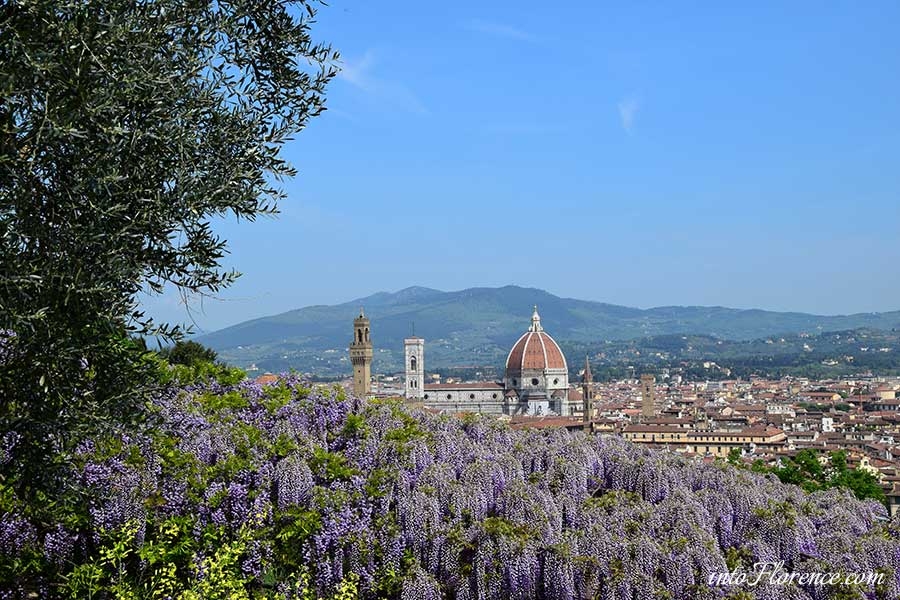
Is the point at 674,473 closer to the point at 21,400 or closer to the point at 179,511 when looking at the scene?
the point at 179,511

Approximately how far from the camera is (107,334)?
5.45m

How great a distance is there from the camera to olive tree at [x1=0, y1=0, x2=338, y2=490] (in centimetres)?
500

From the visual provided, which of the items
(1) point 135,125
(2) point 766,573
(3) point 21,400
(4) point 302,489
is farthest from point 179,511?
(2) point 766,573

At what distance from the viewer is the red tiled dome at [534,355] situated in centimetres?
10938

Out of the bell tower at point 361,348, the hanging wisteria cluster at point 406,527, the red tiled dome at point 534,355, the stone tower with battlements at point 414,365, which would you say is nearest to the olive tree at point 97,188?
the hanging wisteria cluster at point 406,527

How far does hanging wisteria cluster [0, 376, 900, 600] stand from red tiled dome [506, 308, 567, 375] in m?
101

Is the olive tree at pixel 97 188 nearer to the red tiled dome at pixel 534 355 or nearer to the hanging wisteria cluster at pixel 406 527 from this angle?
the hanging wisteria cluster at pixel 406 527

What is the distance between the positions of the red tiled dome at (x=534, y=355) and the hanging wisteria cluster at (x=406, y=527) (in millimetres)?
100565

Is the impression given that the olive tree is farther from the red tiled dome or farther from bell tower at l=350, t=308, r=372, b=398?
the red tiled dome

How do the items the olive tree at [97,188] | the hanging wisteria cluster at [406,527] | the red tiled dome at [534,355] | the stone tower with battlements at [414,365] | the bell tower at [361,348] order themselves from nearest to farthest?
1. the olive tree at [97,188]
2. the hanging wisteria cluster at [406,527]
3. the bell tower at [361,348]
4. the red tiled dome at [534,355]
5. the stone tower with battlements at [414,365]

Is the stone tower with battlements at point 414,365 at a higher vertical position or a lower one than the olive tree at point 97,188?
lower

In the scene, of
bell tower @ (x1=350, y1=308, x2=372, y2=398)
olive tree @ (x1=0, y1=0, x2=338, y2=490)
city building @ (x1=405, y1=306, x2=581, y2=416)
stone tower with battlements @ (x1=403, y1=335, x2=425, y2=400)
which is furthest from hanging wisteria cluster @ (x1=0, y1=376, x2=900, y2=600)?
stone tower with battlements @ (x1=403, y1=335, x2=425, y2=400)

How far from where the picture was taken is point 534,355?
361 ft

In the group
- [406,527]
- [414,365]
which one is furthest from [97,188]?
[414,365]
